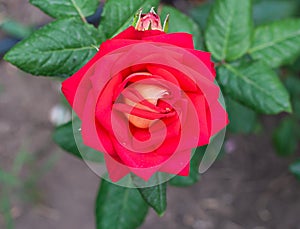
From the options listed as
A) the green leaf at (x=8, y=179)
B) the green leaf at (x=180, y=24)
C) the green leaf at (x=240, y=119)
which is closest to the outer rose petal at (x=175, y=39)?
the green leaf at (x=180, y=24)

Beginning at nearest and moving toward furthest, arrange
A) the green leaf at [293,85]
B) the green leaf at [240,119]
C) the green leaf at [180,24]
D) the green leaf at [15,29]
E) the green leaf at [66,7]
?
the green leaf at [66,7]
the green leaf at [180,24]
the green leaf at [240,119]
the green leaf at [293,85]
the green leaf at [15,29]

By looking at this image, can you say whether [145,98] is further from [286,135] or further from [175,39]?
[286,135]

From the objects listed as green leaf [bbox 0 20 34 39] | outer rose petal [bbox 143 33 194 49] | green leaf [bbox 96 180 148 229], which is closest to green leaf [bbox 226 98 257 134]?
green leaf [bbox 96 180 148 229]

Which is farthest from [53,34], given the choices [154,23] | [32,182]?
[32,182]

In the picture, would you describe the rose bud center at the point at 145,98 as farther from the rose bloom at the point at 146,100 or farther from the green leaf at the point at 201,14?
the green leaf at the point at 201,14

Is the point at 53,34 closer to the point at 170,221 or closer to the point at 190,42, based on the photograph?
the point at 190,42
